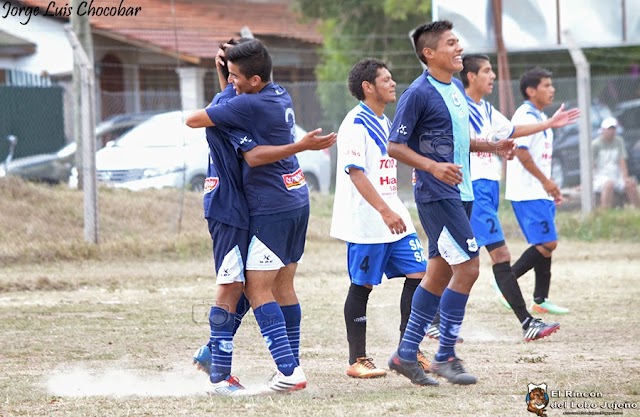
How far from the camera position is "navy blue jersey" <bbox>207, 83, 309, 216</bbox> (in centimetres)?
616

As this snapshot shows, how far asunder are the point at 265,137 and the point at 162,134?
10310 mm

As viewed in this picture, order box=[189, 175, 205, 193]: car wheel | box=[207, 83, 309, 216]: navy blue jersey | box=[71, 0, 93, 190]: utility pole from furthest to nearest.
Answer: box=[189, 175, 205, 193]: car wheel → box=[71, 0, 93, 190]: utility pole → box=[207, 83, 309, 216]: navy blue jersey

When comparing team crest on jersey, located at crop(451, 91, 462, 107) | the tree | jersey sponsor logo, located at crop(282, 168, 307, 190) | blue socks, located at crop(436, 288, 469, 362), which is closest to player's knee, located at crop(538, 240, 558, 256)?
blue socks, located at crop(436, 288, 469, 362)

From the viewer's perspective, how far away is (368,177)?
7.22 meters

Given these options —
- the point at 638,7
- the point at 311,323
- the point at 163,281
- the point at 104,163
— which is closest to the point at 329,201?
the point at 104,163

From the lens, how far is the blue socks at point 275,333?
A: 20.5ft

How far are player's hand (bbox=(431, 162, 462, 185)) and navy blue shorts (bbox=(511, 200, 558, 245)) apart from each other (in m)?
3.73

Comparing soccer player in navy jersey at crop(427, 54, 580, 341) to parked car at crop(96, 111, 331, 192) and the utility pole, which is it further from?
parked car at crop(96, 111, 331, 192)

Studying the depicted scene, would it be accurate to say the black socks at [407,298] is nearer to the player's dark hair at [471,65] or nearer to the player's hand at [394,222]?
the player's hand at [394,222]

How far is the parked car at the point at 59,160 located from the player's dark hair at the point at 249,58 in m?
9.59

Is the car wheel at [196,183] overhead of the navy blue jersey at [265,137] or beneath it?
beneath

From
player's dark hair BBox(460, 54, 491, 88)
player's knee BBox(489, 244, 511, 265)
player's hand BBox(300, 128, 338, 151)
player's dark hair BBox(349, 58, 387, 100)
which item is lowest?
player's knee BBox(489, 244, 511, 265)

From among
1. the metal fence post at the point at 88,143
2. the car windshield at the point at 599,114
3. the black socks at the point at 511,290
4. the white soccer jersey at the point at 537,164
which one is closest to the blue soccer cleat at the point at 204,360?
A: the black socks at the point at 511,290

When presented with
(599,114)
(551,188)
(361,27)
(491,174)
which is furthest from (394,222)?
(361,27)
